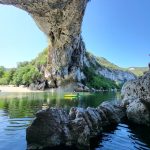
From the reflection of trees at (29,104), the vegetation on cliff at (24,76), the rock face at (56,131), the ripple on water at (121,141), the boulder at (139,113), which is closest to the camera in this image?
the rock face at (56,131)

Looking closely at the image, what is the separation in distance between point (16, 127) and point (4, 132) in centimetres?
245

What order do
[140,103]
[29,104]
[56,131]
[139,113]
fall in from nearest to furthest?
[56,131]
[139,113]
[140,103]
[29,104]

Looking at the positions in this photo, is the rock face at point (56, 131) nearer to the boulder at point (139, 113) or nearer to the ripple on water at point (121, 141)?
the ripple on water at point (121, 141)

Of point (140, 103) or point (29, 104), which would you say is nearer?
point (140, 103)

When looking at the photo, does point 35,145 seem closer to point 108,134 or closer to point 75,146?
point 75,146

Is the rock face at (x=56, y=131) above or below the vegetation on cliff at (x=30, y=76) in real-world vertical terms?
below

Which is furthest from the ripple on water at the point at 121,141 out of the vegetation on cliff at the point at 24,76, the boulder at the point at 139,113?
the vegetation on cliff at the point at 24,76

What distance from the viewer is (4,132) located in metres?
22.1

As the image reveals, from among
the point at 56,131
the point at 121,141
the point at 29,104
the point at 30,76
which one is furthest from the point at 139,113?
the point at 30,76

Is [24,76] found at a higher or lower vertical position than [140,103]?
higher

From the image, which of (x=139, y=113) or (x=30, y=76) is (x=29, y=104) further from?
(x=30, y=76)

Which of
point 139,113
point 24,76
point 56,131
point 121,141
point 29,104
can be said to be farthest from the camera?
point 24,76

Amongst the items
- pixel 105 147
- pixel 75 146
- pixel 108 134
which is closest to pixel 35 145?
pixel 75 146

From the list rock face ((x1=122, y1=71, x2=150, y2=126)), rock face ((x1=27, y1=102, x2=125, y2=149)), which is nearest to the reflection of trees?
rock face ((x1=122, y1=71, x2=150, y2=126))
